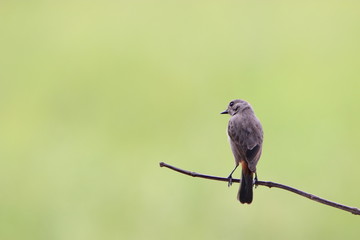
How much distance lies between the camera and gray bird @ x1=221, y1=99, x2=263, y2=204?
7.12 ft

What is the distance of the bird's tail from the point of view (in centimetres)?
212

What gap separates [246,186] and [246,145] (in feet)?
0.71

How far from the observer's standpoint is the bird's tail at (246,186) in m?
2.12

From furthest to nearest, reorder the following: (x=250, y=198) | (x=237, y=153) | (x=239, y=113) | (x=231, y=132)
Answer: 1. (x=239, y=113)
2. (x=231, y=132)
3. (x=237, y=153)
4. (x=250, y=198)

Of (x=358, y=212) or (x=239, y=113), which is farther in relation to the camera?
(x=239, y=113)

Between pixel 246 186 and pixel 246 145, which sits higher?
pixel 246 145

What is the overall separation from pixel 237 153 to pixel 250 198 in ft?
0.81

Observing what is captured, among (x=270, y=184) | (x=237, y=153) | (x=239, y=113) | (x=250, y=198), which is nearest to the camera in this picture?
(x=270, y=184)

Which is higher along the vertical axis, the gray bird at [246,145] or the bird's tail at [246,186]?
the gray bird at [246,145]

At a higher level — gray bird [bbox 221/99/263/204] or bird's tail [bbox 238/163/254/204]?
gray bird [bbox 221/99/263/204]

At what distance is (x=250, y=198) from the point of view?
2156mm

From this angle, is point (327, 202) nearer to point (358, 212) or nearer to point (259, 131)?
point (358, 212)

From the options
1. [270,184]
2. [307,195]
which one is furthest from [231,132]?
[307,195]

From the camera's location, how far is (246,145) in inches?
90.4
